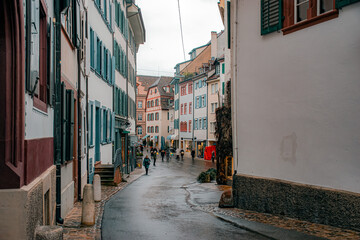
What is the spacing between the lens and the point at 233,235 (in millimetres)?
9367

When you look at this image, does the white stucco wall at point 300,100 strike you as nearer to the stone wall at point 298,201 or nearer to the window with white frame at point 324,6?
the stone wall at point 298,201

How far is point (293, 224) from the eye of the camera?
33.7 ft

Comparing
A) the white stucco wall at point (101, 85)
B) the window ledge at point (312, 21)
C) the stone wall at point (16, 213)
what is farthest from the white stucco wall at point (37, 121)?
the white stucco wall at point (101, 85)

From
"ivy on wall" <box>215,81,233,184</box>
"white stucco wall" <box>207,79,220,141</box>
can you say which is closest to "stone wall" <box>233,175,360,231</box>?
"ivy on wall" <box>215,81,233,184</box>

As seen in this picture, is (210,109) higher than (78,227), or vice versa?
(210,109)

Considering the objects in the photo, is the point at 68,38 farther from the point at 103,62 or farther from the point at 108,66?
the point at 108,66

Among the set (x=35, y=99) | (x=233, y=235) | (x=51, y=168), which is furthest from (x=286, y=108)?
(x=35, y=99)

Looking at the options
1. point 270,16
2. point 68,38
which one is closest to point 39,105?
point 68,38

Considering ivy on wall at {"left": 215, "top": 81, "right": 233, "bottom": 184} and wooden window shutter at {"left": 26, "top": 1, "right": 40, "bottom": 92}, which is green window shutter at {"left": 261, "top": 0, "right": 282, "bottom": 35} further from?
ivy on wall at {"left": 215, "top": 81, "right": 233, "bottom": 184}

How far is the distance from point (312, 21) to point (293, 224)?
15.8 feet

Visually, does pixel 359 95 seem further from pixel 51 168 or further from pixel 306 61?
pixel 51 168

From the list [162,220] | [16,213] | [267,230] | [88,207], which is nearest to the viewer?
[16,213]

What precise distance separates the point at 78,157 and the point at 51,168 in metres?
5.30

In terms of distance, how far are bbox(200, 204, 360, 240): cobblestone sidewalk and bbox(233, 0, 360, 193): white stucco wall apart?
962 millimetres
